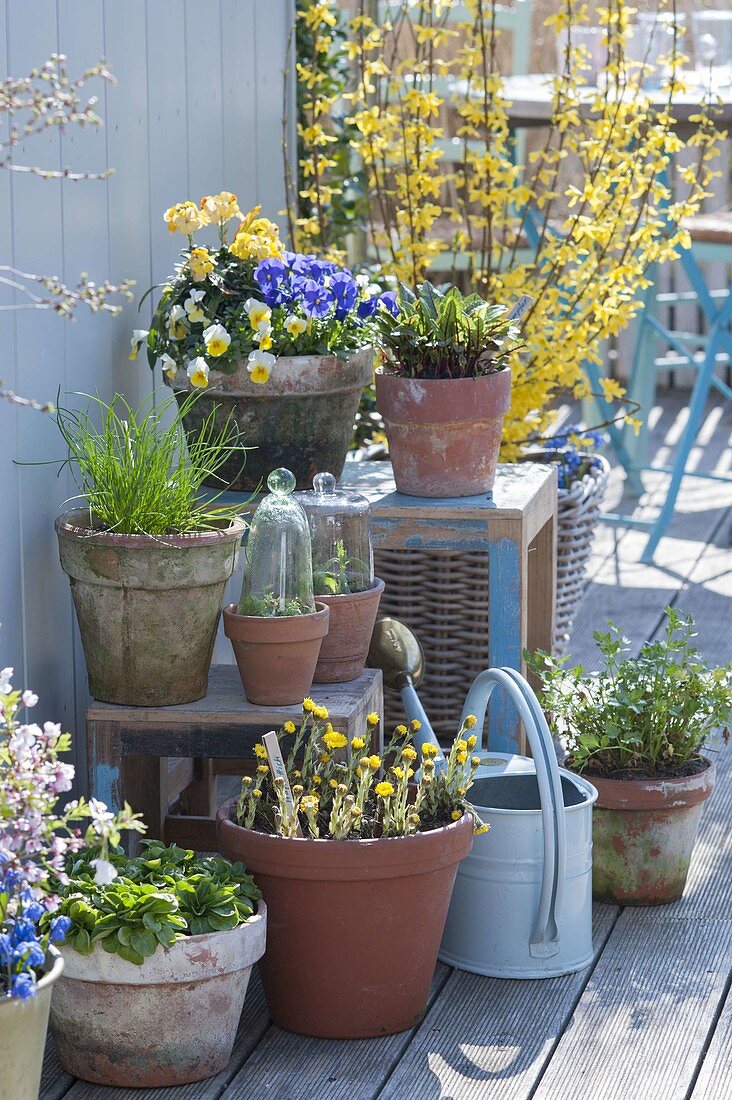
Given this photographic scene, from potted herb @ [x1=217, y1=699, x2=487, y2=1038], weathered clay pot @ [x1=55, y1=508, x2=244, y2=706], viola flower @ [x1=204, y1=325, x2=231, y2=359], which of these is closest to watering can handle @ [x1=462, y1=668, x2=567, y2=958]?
potted herb @ [x1=217, y1=699, x2=487, y2=1038]

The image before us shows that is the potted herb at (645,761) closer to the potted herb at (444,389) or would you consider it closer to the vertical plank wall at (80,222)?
the potted herb at (444,389)

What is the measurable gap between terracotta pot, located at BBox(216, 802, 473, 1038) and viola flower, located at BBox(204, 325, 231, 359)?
670 millimetres

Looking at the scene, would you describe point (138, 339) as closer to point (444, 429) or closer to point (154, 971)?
point (444, 429)

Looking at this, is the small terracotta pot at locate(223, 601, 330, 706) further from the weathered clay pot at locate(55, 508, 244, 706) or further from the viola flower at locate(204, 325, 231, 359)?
the viola flower at locate(204, 325, 231, 359)

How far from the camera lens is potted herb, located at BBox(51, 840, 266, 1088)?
1761 mm

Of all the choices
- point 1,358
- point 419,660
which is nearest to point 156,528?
point 1,358

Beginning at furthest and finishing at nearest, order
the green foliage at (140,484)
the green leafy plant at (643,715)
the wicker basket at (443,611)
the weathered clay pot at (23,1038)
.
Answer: the wicker basket at (443,611), the green leafy plant at (643,715), the green foliage at (140,484), the weathered clay pot at (23,1038)

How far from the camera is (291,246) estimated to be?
10.6 feet

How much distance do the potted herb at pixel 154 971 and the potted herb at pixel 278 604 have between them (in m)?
0.27

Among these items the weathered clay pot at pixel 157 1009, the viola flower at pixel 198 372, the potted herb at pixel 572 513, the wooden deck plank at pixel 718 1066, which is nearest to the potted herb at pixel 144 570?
the viola flower at pixel 198 372

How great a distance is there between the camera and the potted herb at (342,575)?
7.13 feet

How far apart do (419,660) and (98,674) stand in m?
0.62

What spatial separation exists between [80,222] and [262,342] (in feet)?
1.05

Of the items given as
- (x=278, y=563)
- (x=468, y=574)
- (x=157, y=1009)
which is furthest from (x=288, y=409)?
(x=157, y=1009)
